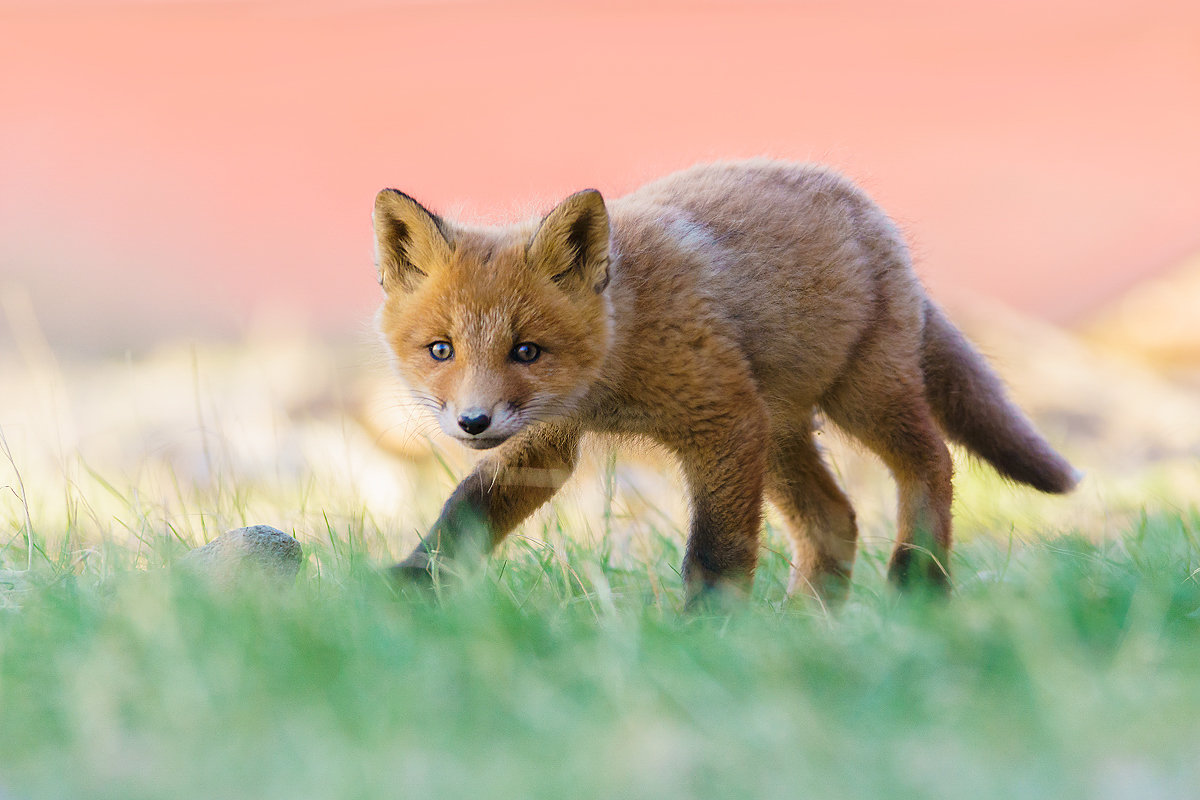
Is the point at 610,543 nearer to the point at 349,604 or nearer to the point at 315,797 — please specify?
the point at 349,604

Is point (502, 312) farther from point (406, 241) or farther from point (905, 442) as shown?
point (905, 442)

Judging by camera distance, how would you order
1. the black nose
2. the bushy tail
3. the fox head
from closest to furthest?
1. the black nose
2. the fox head
3. the bushy tail

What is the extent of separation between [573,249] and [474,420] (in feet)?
2.44

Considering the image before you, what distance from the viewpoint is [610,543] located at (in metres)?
4.28

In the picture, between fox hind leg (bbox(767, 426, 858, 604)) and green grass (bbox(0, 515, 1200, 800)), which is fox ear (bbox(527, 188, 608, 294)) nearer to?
green grass (bbox(0, 515, 1200, 800))

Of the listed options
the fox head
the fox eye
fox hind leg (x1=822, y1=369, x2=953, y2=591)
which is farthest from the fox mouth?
fox hind leg (x1=822, y1=369, x2=953, y2=591)

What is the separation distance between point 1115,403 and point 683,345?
25.6 ft

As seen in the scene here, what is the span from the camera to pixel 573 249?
3.78 m

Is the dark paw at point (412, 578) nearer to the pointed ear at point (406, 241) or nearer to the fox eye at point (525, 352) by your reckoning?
the fox eye at point (525, 352)

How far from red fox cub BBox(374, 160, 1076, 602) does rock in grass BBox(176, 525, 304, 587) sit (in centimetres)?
42

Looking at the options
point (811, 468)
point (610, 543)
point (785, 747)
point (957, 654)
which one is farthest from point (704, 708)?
point (811, 468)

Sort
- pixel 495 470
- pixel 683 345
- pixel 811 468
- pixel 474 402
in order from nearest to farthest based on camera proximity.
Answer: pixel 474 402 < pixel 683 345 < pixel 495 470 < pixel 811 468

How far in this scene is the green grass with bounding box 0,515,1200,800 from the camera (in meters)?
2.16

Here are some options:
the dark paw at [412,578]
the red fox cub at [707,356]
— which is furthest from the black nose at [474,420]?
the dark paw at [412,578]
